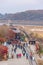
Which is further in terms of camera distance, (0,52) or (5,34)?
(5,34)

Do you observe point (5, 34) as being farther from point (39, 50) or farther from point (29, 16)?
point (29, 16)

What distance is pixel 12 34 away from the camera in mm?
13859

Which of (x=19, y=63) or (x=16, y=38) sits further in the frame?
(x=16, y=38)

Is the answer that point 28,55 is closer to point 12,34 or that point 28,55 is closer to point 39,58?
point 39,58

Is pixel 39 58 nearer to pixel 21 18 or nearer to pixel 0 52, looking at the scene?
pixel 0 52

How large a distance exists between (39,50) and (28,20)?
2426 centimetres

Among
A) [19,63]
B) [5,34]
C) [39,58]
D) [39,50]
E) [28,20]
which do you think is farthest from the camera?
[28,20]

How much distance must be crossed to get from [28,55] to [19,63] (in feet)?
2.99

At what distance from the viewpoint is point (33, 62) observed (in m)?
8.30

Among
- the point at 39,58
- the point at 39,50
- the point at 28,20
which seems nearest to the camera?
the point at 39,58

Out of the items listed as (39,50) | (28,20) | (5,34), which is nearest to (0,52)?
(39,50)

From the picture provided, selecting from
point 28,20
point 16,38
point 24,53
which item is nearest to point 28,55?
point 24,53

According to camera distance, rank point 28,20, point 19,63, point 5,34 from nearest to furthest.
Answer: point 19,63, point 5,34, point 28,20

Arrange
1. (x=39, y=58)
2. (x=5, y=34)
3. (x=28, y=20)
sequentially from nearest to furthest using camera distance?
(x=39, y=58) < (x=5, y=34) < (x=28, y=20)
